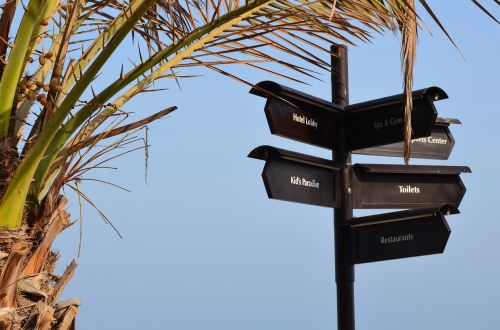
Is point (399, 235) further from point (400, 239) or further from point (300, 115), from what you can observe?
point (300, 115)

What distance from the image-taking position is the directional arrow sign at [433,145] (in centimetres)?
506

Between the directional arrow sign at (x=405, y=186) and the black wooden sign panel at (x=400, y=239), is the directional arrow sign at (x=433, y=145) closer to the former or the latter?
the directional arrow sign at (x=405, y=186)

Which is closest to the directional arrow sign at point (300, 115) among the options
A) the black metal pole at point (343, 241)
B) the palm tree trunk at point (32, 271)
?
the black metal pole at point (343, 241)

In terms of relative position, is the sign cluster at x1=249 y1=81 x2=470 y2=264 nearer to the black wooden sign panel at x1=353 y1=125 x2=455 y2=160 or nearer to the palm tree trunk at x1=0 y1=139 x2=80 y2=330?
the black wooden sign panel at x1=353 y1=125 x2=455 y2=160

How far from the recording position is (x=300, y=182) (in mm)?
4328

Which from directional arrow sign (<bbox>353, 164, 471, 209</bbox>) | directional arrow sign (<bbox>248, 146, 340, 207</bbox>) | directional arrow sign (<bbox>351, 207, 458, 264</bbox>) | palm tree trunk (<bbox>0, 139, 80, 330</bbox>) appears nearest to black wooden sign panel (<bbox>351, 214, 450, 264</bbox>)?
directional arrow sign (<bbox>351, 207, 458, 264</bbox>)

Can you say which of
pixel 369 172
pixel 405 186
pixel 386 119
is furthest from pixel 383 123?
pixel 405 186

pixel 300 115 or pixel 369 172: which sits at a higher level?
pixel 300 115

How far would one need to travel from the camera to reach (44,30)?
2.83m

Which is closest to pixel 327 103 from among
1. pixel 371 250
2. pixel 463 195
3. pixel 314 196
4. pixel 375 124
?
pixel 375 124

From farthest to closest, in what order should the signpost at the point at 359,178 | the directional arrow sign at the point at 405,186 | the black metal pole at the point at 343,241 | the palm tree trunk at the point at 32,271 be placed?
1. the directional arrow sign at the point at 405,186
2. the black metal pole at the point at 343,241
3. the signpost at the point at 359,178
4. the palm tree trunk at the point at 32,271

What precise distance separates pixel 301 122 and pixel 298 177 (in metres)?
0.34

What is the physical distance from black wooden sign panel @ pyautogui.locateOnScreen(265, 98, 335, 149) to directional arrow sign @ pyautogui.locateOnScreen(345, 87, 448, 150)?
14 centimetres

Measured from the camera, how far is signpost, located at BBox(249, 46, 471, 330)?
175 inches
